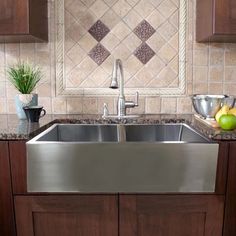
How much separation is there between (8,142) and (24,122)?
0.35 m

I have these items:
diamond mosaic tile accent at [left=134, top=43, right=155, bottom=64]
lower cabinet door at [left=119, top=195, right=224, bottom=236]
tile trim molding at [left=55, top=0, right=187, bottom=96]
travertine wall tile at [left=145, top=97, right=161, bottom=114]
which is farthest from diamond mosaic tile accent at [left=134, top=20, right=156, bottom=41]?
lower cabinet door at [left=119, top=195, right=224, bottom=236]

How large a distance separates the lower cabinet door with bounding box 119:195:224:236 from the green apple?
0.29 metres

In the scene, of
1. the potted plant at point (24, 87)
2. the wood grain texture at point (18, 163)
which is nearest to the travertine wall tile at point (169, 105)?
the potted plant at point (24, 87)

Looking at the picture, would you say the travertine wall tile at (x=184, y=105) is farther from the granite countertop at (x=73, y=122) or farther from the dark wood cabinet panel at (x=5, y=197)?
the dark wood cabinet panel at (x=5, y=197)

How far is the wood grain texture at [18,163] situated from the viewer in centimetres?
127

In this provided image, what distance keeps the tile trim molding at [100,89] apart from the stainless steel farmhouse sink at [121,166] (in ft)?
2.75

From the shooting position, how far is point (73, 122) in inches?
68.0

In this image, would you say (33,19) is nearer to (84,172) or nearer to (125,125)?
(125,125)

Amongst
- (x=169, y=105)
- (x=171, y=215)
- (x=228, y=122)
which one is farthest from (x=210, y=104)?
(x=171, y=215)

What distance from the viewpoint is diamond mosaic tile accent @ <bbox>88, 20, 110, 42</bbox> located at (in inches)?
75.0

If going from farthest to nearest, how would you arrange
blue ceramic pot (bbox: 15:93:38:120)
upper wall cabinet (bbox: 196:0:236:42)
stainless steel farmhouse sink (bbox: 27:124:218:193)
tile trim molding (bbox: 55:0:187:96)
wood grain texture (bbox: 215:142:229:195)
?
tile trim molding (bbox: 55:0:187:96) → blue ceramic pot (bbox: 15:93:38:120) → upper wall cabinet (bbox: 196:0:236:42) → wood grain texture (bbox: 215:142:229:195) → stainless steel farmhouse sink (bbox: 27:124:218:193)

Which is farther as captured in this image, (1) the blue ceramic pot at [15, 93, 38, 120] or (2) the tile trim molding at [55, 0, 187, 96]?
(2) the tile trim molding at [55, 0, 187, 96]

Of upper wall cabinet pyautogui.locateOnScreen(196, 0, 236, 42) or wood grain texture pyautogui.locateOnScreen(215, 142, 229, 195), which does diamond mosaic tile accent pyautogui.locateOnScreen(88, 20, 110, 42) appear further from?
wood grain texture pyautogui.locateOnScreen(215, 142, 229, 195)

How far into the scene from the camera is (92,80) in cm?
194
